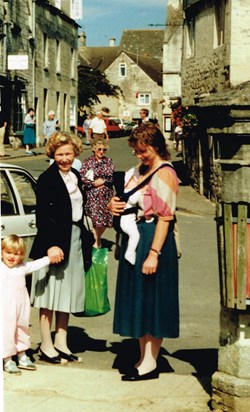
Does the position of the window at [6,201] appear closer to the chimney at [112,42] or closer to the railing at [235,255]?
the railing at [235,255]

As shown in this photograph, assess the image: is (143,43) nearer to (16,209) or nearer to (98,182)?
(98,182)

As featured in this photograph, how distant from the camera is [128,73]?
294ft

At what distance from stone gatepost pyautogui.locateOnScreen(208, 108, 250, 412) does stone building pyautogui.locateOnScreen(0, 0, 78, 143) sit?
89.4ft

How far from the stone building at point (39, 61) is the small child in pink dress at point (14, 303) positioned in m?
25.9

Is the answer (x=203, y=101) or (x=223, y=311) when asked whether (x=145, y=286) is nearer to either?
(x=223, y=311)

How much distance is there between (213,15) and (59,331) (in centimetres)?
1485

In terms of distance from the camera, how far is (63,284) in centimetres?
655

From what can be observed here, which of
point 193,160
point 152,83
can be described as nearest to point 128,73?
point 152,83

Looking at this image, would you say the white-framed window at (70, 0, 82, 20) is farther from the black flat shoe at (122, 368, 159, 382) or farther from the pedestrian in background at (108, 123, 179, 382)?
the black flat shoe at (122, 368, 159, 382)

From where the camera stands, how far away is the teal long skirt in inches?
233

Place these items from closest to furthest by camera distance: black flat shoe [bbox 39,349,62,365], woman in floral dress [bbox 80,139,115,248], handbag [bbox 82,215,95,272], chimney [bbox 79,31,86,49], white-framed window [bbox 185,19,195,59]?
black flat shoe [bbox 39,349,62,365]
handbag [bbox 82,215,95,272]
woman in floral dress [bbox 80,139,115,248]
white-framed window [bbox 185,19,195,59]
chimney [bbox 79,31,86,49]

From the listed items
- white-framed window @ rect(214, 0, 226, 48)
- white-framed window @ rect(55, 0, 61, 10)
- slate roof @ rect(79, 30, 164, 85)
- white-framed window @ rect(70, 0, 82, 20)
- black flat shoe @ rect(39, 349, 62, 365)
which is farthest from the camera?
slate roof @ rect(79, 30, 164, 85)

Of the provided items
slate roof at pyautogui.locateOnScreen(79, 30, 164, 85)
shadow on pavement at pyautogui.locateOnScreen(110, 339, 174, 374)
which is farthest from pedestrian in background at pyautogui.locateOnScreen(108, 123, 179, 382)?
slate roof at pyautogui.locateOnScreen(79, 30, 164, 85)

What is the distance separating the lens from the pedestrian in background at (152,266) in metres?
5.87
